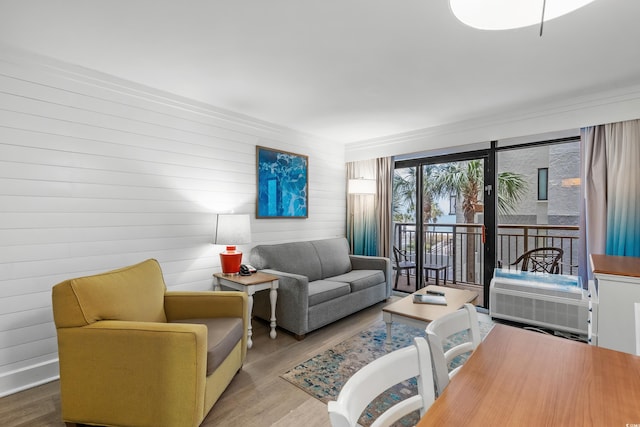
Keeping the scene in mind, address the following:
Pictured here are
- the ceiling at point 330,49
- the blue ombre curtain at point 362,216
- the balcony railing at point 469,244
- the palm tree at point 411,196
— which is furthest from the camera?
the blue ombre curtain at point 362,216

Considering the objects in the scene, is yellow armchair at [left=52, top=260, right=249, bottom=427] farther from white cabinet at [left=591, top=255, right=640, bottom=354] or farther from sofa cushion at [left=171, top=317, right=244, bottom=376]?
white cabinet at [left=591, top=255, right=640, bottom=354]

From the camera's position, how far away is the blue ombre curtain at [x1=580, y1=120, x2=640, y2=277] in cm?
287

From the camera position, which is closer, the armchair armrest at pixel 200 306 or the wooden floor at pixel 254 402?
the wooden floor at pixel 254 402

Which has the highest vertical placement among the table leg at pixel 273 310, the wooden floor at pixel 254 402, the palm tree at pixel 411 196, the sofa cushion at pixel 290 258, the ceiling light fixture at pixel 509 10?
the ceiling light fixture at pixel 509 10

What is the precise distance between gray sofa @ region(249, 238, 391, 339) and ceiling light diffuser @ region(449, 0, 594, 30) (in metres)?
2.48

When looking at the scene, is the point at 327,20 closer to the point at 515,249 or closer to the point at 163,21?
the point at 163,21

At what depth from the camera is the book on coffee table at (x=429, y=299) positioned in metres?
2.87

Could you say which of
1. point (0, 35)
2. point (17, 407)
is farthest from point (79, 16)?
point (17, 407)

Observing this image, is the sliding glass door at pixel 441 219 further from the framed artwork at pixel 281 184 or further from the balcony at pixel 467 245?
the framed artwork at pixel 281 184

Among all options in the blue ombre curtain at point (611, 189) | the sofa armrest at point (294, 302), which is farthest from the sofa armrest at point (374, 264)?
the blue ombre curtain at point (611, 189)

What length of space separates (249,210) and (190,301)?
5.08ft

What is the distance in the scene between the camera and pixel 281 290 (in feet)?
10.6

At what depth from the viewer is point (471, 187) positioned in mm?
4246

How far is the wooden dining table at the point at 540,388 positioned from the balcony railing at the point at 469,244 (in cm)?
349
